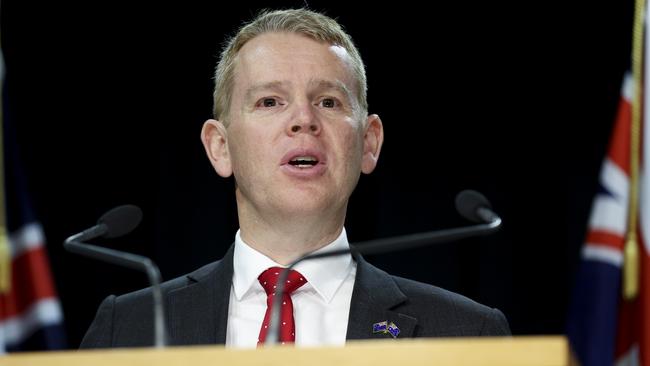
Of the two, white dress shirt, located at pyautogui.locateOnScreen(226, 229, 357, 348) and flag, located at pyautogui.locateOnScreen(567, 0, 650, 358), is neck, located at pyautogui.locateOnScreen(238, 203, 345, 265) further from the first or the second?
flag, located at pyautogui.locateOnScreen(567, 0, 650, 358)

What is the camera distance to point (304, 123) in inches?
104

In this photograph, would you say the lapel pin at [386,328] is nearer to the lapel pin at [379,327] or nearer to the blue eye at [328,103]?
the lapel pin at [379,327]

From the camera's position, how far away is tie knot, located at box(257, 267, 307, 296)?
264 centimetres

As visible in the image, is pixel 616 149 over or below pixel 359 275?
over

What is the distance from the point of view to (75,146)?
157 inches

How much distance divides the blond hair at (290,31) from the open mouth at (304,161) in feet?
0.85

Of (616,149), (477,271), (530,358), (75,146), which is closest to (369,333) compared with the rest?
(616,149)

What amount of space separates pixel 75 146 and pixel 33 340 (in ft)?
5.46

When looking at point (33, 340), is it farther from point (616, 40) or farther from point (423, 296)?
point (616, 40)

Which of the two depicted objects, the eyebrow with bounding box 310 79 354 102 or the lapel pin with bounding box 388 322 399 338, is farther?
the eyebrow with bounding box 310 79 354 102

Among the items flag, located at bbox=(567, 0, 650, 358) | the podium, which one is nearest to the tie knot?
flag, located at bbox=(567, 0, 650, 358)

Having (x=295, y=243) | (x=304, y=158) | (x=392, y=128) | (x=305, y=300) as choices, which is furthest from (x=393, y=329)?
(x=392, y=128)

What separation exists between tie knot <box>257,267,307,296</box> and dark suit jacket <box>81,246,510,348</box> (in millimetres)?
96

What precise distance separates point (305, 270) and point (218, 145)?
486mm
